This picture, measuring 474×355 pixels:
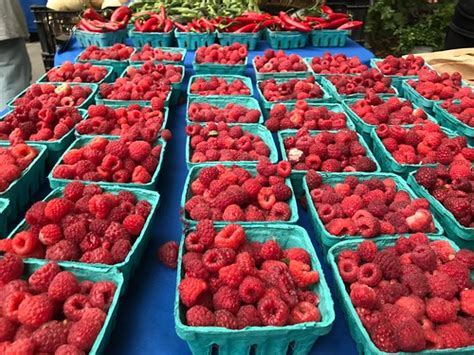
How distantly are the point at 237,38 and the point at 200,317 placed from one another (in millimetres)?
2499

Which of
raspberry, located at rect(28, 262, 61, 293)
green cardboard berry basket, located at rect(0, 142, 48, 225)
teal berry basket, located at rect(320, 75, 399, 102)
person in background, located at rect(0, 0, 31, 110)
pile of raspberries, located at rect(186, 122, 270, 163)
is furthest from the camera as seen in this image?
person in background, located at rect(0, 0, 31, 110)

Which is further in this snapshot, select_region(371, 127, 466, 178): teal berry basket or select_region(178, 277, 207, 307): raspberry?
select_region(371, 127, 466, 178): teal berry basket

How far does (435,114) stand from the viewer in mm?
2133

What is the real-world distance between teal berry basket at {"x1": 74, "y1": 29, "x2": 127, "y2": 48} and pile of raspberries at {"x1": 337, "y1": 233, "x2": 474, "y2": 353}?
250 centimetres

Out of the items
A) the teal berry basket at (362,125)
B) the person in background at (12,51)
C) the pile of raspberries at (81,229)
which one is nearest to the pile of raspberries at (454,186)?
the teal berry basket at (362,125)

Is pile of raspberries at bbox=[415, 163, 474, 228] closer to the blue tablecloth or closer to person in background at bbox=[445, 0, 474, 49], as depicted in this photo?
the blue tablecloth

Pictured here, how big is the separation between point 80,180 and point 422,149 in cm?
136

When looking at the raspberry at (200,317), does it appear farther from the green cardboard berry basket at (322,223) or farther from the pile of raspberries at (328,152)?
the pile of raspberries at (328,152)

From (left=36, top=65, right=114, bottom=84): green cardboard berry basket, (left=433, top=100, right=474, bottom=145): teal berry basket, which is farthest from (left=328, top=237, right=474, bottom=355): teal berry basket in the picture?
(left=36, top=65, right=114, bottom=84): green cardboard berry basket

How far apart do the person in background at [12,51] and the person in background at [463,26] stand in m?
3.95

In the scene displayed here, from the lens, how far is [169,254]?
1206 mm

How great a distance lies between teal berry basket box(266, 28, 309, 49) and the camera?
3.04m

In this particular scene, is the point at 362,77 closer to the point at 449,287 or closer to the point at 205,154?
the point at 205,154

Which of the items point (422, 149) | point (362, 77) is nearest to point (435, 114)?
point (362, 77)
